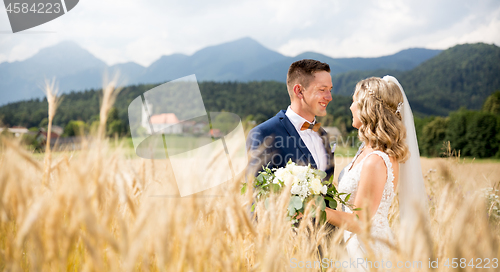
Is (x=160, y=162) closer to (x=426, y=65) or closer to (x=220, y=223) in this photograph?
(x=220, y=223)

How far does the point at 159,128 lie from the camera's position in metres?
2.65

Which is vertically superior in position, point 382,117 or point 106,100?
point 106,100

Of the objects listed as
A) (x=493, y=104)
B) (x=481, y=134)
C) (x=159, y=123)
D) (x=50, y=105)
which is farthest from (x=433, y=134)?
(x=50, y=105)

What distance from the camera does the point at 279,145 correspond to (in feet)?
12.1

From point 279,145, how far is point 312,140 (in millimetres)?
582

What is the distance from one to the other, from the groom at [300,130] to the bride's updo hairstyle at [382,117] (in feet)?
2.77

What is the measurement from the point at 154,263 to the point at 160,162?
1.04 m

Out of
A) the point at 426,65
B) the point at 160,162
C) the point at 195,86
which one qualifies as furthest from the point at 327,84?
the point at 426,65

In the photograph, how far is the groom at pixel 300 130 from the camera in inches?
143

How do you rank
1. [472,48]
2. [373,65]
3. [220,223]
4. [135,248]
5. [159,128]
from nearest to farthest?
[135,248]
[220,223]
[159,128]
[472,48]
[373,65]

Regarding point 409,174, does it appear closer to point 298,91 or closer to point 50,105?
point 298,91

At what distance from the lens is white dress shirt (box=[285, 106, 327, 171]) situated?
12.9 feet

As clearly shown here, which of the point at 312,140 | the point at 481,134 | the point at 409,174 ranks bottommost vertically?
the point at 481,134

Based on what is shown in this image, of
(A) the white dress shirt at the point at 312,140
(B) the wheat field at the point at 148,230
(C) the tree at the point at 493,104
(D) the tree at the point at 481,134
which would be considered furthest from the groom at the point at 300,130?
(C) the tree at the point at 493,104
